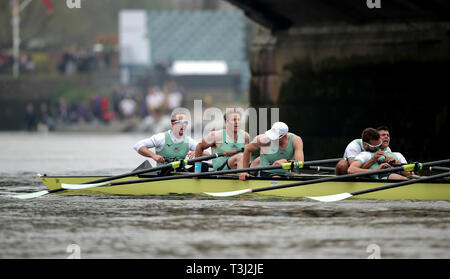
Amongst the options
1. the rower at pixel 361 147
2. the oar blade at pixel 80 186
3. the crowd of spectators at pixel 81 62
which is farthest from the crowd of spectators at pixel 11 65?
the rower at pixel 361 147

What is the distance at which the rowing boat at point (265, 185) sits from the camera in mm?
14133

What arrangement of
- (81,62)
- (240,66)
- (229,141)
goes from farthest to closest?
(240,66), (81,62), (229,141)

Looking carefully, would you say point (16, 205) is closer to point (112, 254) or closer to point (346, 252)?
point (112, 254)

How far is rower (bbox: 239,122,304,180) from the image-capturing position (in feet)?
49.8

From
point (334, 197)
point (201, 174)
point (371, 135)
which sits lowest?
point (334, 197)

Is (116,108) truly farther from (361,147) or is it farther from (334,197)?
(334,197)

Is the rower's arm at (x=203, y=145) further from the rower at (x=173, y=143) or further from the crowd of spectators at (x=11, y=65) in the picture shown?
the crowd of spectators at (x=11, y=65)

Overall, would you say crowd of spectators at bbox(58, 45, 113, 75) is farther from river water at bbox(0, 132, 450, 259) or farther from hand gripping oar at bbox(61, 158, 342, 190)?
Result: hand gripping oar at bbox(61, 158, 342, 190)

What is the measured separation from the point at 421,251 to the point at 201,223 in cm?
304

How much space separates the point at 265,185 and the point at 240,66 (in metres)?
38.4

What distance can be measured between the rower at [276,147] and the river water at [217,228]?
0.62m

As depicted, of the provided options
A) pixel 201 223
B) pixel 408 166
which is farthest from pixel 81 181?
pixel 408 166

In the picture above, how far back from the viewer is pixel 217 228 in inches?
463

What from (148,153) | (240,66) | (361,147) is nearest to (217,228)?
(361,147)
